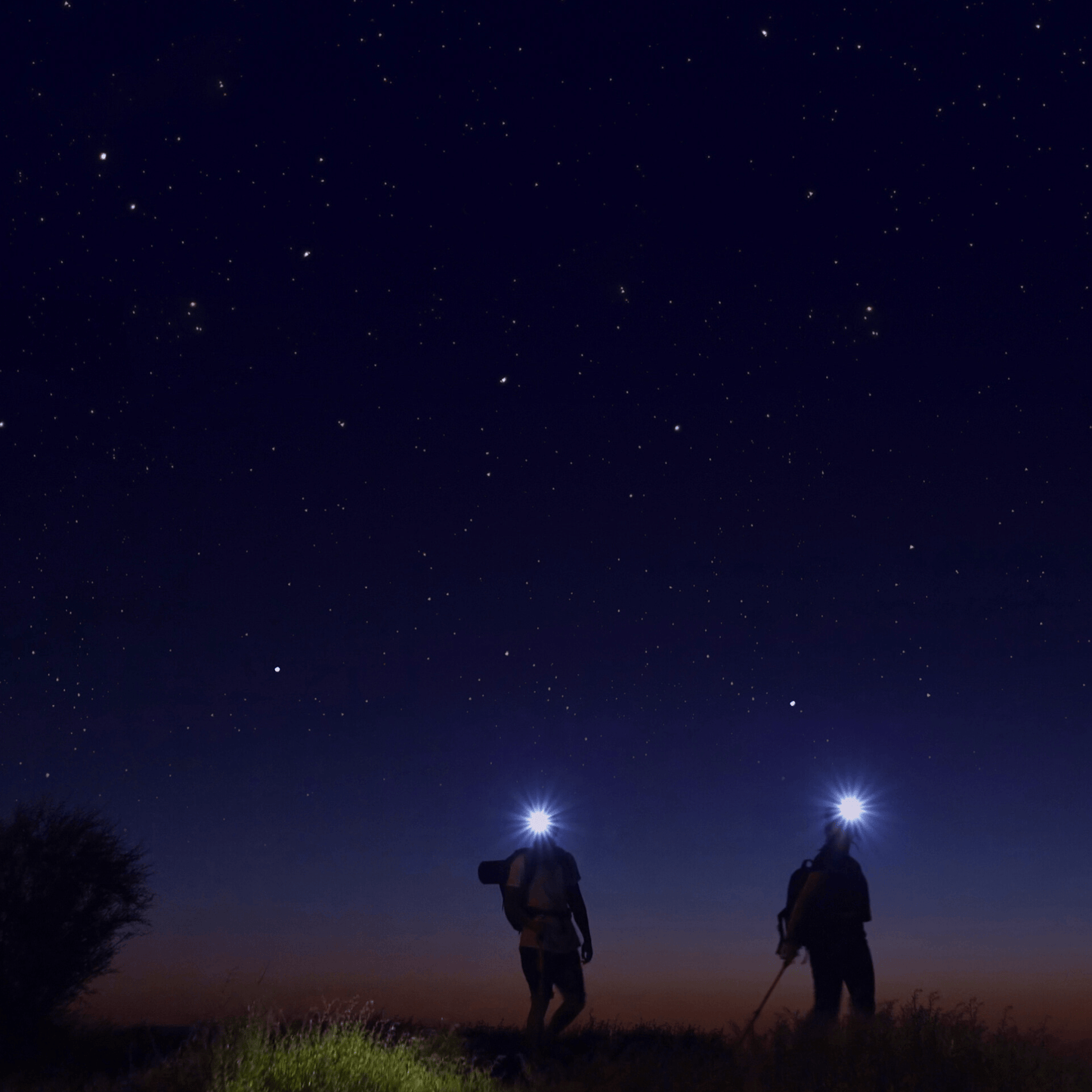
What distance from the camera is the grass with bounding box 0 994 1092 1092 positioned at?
611 centimetres

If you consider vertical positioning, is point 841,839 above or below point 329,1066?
above

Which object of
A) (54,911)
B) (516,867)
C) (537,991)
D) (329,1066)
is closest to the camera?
(329,1066)

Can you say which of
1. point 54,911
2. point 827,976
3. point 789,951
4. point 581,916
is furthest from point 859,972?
point 54,911

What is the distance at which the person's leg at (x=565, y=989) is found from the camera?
8.23m

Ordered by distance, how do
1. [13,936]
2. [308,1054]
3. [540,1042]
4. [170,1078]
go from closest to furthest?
1. [170,1078]
2. [308,1054]
3. [540,1042]
4. [13,936]

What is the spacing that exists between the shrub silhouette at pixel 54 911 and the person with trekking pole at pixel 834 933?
7696 mm

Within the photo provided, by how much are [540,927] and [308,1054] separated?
239cm

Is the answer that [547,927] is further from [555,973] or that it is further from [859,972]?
[859,972]

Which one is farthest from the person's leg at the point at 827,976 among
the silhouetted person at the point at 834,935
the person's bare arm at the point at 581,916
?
the person's bare arm at the point at 581,916

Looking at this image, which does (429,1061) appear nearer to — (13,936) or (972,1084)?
(972,1084)

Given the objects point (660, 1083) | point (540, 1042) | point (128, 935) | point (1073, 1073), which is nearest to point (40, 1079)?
point (540, 1042)

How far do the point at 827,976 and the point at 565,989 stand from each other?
2.36 m

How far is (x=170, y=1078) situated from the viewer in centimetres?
597

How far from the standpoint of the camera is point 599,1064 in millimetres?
6988
